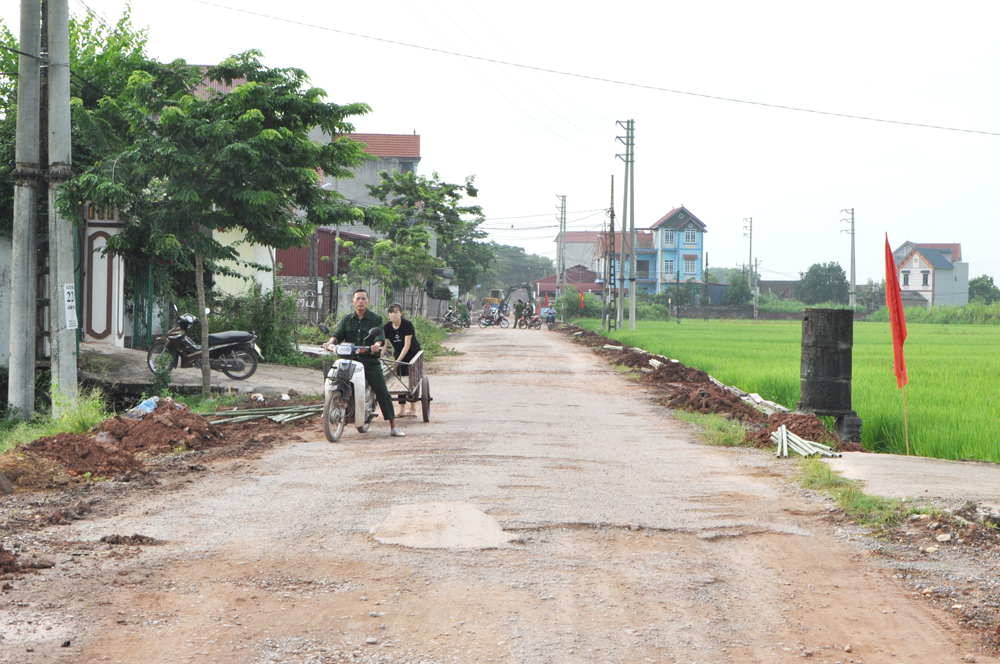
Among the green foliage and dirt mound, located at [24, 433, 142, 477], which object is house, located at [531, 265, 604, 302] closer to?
the green foliage

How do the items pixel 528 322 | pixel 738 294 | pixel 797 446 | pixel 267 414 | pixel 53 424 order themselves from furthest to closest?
1. pixel 738 294
2. pixel 528 322
3. pixel 267 414
4. pixel 53 424
5. pixel 797 446

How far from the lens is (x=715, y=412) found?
1299cm

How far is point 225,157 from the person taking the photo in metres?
12.0

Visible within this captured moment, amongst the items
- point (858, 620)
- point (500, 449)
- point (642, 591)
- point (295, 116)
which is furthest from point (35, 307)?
point (858, 620)

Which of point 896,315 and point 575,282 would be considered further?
point 575,282

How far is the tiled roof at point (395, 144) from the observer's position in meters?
58.0

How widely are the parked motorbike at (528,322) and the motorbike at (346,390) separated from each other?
1629 inches

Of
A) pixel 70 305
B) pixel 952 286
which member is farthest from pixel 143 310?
pixel 952 286

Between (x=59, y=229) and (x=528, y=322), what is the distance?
41671mm

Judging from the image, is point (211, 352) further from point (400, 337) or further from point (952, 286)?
point (952, 286)

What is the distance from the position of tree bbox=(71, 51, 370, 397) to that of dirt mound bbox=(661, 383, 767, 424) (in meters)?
5.65

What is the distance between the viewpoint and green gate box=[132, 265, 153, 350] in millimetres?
18375

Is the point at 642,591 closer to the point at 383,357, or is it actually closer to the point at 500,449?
the point at 500,449

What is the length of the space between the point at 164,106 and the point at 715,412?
28.8 feet
